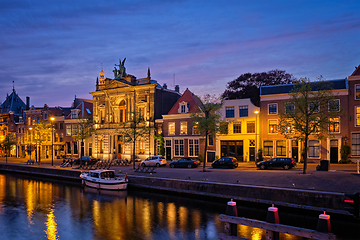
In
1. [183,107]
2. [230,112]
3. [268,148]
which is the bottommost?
[268,148]

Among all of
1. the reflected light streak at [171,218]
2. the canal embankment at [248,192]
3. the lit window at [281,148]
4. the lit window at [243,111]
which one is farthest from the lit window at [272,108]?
the reflected light streak at [171,218]

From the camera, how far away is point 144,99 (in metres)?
55.3

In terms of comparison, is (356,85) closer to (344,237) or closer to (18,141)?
(344,237)

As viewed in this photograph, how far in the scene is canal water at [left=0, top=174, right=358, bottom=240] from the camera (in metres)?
18.2

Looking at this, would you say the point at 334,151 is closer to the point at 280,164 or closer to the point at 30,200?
the point at 280,164

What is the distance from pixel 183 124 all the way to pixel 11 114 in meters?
62.6

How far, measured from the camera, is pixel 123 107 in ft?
194

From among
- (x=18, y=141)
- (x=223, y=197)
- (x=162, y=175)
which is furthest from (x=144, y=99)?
(x=18, y=141)

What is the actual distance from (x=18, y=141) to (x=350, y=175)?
84.2 m

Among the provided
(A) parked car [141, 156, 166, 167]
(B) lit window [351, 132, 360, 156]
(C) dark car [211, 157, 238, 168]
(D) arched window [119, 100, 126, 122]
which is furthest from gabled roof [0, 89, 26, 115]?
(B) lit window [351, 132, 360, 156]

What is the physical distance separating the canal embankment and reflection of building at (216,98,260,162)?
15986 millimetres

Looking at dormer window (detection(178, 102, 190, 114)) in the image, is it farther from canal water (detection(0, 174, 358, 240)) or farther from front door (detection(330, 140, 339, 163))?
front door (detection(330, 140, 339, 163))

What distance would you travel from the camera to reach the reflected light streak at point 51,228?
60.1 ft

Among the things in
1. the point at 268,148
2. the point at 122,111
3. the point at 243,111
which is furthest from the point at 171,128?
the point at 268,148
